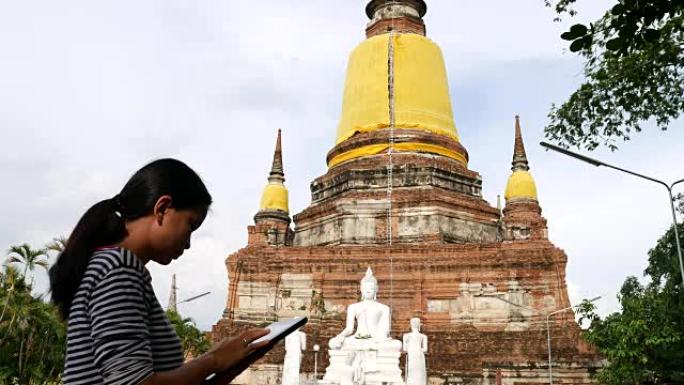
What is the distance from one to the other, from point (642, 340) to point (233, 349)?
17124mm

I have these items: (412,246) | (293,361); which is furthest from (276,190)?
(293,361)

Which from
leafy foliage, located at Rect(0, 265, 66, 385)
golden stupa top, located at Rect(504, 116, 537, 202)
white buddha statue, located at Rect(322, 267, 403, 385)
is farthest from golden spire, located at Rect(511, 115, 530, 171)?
leafy foliage, located at Rect(0, 265, 66, 385)

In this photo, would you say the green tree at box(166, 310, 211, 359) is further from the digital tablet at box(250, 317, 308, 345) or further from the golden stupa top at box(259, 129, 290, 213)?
the digital tablet at box(250, 317, 308, 345)

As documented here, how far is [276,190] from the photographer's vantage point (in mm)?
26391

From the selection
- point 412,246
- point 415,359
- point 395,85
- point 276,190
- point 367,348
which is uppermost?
point 395,85

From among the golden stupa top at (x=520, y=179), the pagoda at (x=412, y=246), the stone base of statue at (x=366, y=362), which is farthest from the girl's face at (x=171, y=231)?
the golden stupa top at (x=520, y=179)

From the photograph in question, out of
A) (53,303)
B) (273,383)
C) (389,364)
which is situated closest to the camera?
(53,303)

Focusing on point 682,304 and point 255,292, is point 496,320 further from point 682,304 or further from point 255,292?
point 255,292

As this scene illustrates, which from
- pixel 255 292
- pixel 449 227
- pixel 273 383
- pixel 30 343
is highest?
pixel 449 227

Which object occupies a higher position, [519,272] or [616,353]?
[519,272]

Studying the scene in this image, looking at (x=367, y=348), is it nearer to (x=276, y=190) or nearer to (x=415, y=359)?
(x=415, y=359)

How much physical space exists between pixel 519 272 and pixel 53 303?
786 inches

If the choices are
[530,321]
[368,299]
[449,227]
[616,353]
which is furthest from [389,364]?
[449,227]

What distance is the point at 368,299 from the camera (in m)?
15.7
